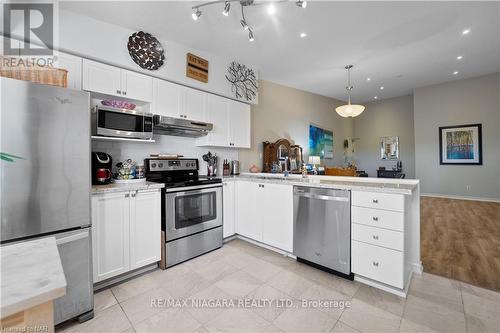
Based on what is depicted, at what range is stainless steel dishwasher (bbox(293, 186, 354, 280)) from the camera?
6.95 feet

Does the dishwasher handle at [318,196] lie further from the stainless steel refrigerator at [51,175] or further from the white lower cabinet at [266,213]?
the stainless steel refrigerator at [51,175]

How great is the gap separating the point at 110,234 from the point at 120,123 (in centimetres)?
120

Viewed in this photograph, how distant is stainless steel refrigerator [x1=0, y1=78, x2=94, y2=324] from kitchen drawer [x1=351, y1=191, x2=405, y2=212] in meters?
2.33

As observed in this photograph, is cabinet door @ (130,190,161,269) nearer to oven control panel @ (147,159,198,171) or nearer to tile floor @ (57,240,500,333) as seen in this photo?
tile floor @ (57,240,500,333)

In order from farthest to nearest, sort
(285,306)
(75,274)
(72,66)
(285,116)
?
(285,116) → (72,66) → (285,306) → (75,274)

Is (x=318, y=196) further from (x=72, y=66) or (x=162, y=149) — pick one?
(x=72, y=66)

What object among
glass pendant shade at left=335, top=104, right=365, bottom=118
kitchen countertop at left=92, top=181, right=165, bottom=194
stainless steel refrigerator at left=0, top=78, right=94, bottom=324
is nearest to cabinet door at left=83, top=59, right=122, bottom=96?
stainless steel refrigerator at left=0, top=78, right=94, bottom=324

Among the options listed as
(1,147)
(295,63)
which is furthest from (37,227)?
(295,63)

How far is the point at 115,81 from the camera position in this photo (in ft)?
7.98

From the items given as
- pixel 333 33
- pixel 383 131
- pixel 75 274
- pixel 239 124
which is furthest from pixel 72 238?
pixel 383 131

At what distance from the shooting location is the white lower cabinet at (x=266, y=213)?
8.51ft

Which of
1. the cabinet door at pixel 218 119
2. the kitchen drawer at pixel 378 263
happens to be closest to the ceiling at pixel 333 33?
the cabinet door at pixel 218 119

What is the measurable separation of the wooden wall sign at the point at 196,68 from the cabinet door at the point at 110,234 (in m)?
1.88

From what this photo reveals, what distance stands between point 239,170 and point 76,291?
112 inches
